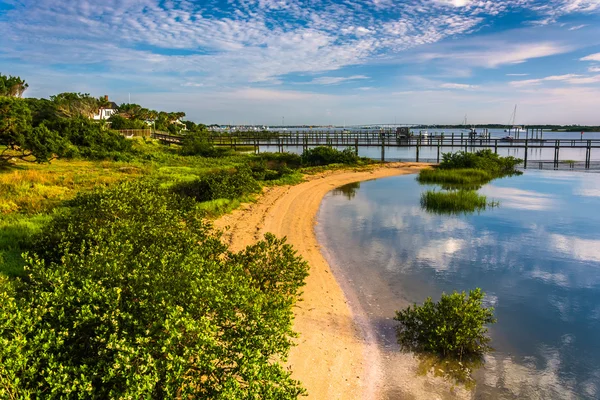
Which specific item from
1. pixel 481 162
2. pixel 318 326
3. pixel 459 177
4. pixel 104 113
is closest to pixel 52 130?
pixel 318 326

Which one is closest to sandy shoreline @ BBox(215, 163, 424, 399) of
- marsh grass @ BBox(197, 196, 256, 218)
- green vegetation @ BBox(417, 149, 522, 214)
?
marsh grass @ BBox(197, 196, 256, 218)

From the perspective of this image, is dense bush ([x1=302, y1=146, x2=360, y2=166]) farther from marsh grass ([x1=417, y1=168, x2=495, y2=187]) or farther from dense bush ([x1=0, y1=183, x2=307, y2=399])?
dense bush ([x1=0, y1=183, x2=307, y2=399])

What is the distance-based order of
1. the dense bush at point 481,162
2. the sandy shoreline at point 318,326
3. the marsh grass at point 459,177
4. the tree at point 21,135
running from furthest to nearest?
the dense bush at point 481,162 < the marsh grass at point 459,177 < the tree at point 21,135 < the sandy shoreline at point 318,326

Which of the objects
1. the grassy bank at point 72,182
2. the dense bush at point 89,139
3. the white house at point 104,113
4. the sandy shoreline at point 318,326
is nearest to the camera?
the sandy shoreline at point 318,326

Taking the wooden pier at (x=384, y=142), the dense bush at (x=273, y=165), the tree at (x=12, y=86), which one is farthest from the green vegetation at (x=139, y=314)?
the tree at (x=12, y=86)

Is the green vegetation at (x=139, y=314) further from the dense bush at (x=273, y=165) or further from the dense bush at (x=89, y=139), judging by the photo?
the dense bush at (x=89, y=139)
